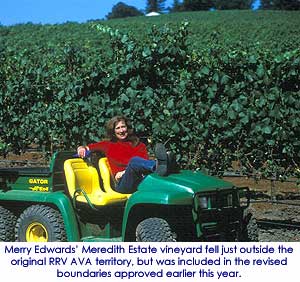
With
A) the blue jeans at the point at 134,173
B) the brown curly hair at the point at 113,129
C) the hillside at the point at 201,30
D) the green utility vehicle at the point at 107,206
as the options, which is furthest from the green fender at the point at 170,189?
the hillside at the point at 201,30

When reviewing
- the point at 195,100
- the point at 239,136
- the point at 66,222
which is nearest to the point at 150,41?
the point at 195,100

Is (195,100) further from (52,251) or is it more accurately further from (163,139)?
(52,251)

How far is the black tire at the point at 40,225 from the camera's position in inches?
200

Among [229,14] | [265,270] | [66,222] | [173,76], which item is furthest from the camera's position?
[229,14]

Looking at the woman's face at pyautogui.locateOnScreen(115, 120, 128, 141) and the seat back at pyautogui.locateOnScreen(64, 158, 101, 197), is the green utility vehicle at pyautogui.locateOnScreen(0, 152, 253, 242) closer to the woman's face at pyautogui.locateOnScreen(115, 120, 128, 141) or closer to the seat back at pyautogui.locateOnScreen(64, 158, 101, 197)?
the seat back at pyautogui.locateOnScreen(64, 158, 101, 197)

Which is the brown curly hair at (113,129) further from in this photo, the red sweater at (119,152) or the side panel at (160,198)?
the side panel at (160,198)

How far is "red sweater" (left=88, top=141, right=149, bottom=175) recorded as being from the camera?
524 cm

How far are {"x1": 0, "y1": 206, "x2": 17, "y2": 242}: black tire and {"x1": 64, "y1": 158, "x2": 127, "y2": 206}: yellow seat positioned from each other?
798 millimetres

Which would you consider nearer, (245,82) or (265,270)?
(265,270)

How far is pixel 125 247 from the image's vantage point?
14.4 feet

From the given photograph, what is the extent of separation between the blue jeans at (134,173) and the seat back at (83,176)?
1.05 ft

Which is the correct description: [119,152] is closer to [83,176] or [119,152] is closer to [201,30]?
[83,176]

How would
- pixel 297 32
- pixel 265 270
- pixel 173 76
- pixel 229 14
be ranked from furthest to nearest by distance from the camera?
1. pixel 229 14
2. pixel 297 32
3. pixel 173 76
4. pixel 265 270

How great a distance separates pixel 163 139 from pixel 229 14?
2399 inches
